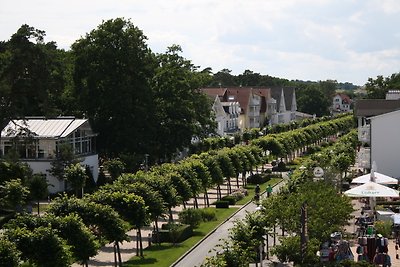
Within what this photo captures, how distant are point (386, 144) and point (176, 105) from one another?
78.6 ft

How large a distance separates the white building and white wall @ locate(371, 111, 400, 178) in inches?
1064

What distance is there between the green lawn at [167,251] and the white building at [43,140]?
19689 millimetres

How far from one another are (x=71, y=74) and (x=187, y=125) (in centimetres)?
1362

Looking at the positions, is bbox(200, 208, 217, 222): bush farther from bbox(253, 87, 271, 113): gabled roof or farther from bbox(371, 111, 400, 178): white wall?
bbox(253, 87, 271, 113): gabled roof

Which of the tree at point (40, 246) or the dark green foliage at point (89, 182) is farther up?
the tree at point (40, 246)

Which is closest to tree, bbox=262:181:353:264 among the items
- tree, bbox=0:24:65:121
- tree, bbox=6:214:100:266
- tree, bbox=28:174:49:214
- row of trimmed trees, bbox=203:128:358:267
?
row of trimmed trees, bbox=203:128:358:267

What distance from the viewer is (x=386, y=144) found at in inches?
2517

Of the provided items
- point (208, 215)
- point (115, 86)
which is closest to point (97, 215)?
point (208, 215)

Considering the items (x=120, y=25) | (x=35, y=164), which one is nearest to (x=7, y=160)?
(x=35, y=164)

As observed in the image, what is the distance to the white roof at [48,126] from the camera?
63.1 meters

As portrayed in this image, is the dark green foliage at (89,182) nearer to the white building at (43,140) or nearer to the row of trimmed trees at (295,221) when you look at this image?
the white building at (43,140)

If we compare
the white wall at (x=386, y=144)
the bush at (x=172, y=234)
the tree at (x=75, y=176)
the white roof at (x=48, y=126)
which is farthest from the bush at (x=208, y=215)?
the white wall at (x=386, y=144)

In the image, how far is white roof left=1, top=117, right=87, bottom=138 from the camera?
6309cm

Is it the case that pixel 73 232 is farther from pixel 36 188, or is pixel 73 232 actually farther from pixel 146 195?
pixel 36 188
